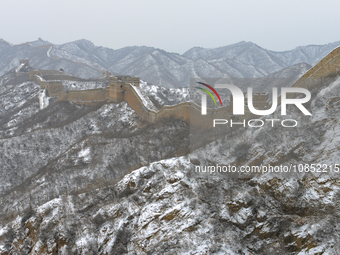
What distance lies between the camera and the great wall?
18.3 metres

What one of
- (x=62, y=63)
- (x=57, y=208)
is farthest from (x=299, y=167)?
(x=62, y=63)

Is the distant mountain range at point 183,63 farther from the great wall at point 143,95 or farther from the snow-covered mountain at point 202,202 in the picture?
the snow-covered mountain at point 202,202

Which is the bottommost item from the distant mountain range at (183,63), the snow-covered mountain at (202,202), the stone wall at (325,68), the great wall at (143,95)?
the snow-covered mountain at (202,202)

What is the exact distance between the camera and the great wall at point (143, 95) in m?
18.3

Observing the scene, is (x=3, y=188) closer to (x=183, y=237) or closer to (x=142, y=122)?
(x=142, y=122)

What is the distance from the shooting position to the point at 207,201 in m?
14.3

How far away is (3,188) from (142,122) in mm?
13365

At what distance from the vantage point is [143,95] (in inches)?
1260

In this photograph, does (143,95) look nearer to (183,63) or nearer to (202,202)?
(202,202)

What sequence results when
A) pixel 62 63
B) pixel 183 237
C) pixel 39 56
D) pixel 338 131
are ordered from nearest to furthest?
pixel 183 237
pixel 338 131
pixel 62 63
pixel 39 56

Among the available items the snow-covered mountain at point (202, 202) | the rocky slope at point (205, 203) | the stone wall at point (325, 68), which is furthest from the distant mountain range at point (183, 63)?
the rocky slope at point (205, 203)

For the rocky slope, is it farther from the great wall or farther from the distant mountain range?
the distant mountain range

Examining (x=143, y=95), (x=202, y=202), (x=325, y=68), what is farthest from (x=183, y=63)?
(x=202, y=202)

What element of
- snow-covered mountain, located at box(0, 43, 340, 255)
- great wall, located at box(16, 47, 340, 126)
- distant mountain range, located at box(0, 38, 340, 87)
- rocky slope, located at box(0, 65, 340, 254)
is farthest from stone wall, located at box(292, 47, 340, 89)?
distant mountain range, located at box(0, 38, 340, 87)
